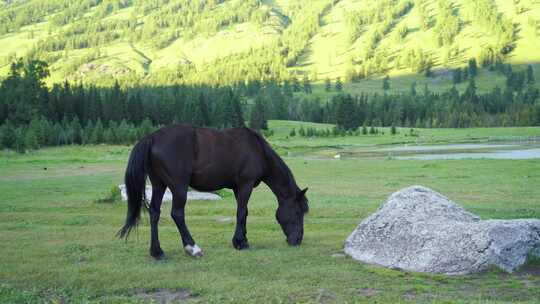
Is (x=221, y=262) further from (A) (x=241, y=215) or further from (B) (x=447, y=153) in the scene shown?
(B) (x=447, y=153)

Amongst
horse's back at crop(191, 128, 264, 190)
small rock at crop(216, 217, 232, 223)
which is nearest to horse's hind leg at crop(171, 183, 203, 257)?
horse's back at crop(191, 128, 264, 190)

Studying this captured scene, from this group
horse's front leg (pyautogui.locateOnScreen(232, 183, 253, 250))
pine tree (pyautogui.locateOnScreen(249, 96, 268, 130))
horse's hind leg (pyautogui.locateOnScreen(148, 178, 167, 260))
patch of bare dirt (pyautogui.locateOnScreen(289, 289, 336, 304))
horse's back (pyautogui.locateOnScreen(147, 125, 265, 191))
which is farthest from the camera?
pine tree (pyautogui.locateOnScreen(249, 96, 268, 130))

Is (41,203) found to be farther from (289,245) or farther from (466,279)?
(466,279)

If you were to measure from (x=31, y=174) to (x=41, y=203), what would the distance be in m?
19.6

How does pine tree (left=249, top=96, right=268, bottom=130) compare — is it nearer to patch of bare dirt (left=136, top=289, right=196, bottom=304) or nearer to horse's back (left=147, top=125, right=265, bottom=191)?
horse's back (left=147, top=125, right=265, bottom=191)

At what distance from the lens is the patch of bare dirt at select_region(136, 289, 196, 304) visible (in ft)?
28.2

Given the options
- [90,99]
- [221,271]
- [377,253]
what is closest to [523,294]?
[377,253]

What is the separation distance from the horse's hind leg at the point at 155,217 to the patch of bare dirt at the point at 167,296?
2.44m

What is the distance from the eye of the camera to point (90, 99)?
380 feet

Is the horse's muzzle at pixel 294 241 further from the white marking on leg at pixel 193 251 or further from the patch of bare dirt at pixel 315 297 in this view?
the patch of bare dirt at pixel 315 297

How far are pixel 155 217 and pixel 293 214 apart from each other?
328 centimetres

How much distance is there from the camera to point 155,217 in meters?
11.8

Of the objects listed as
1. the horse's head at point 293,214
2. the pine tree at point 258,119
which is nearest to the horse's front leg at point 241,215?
the horse's head at point 293,214

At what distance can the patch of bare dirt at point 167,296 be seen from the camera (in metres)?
8.58
